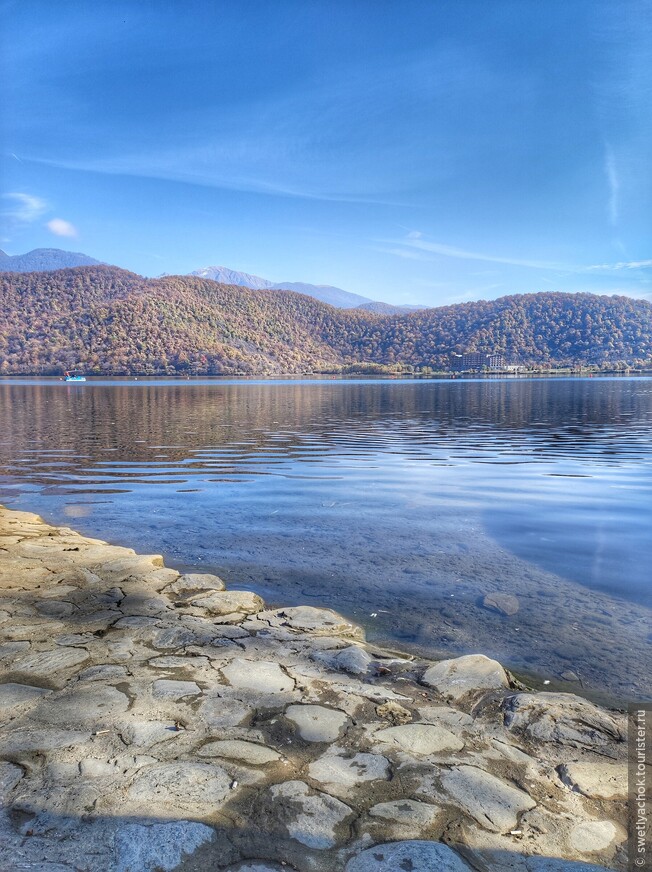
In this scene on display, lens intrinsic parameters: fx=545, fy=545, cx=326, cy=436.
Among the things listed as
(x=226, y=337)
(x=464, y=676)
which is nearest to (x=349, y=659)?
(x=464, y=676)

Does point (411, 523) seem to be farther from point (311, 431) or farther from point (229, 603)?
point (311, 431)

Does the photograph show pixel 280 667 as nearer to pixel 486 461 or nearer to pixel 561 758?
pixel 561 758

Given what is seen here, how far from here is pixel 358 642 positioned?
543 cm

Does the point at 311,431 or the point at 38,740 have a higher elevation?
the point at 311,431

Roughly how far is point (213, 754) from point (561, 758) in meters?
2.18

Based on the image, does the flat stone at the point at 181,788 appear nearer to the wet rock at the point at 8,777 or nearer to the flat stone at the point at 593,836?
the wet rock at the point at 8,777

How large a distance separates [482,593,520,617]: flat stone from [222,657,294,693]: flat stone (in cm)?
320

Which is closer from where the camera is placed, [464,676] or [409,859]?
[409,859]

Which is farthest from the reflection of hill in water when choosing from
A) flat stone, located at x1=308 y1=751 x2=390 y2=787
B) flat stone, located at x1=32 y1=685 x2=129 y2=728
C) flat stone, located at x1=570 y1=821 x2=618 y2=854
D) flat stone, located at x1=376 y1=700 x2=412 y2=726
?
flat stone, located at x1=570 y1=821 x2=618 y2=854

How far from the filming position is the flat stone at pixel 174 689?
12.8ft

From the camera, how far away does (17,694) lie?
3.84 metres

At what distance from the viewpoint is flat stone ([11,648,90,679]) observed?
423cm

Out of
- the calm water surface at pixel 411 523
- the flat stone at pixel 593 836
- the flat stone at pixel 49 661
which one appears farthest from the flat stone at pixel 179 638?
the flat stone at pixel 593 836

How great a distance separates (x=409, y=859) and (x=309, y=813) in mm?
532
